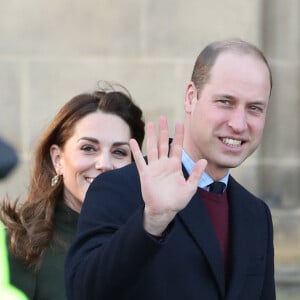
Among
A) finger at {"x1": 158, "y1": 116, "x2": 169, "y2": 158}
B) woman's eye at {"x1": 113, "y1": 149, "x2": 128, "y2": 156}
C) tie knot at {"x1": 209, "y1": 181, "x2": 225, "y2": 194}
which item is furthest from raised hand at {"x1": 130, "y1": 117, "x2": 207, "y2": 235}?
woman's eye at {"x1": 113, "y1": 149, "x2": 128, "y2": 156}

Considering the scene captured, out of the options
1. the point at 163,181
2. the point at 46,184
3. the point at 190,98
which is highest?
the point at 190,98

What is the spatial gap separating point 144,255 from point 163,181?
182mm

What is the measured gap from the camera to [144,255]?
242cm

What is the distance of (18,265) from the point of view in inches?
148

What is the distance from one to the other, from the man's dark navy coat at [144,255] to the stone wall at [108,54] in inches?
139

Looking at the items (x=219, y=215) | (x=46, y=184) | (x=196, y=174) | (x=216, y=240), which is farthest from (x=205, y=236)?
(x=46, y=184)

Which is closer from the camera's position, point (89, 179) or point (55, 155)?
point (89, 179)

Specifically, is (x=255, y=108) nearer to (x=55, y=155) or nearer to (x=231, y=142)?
(x=231, y=142)

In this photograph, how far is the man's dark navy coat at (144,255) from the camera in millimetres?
2455

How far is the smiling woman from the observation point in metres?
3.74

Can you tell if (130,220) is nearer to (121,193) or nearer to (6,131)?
(121,193)

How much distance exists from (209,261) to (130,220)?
36 cm

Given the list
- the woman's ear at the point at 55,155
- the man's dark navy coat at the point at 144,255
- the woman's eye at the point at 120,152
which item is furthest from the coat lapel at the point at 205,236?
the woman's ear at the point at 55,155

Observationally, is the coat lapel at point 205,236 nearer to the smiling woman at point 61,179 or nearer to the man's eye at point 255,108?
the man's eye at point 255,108
